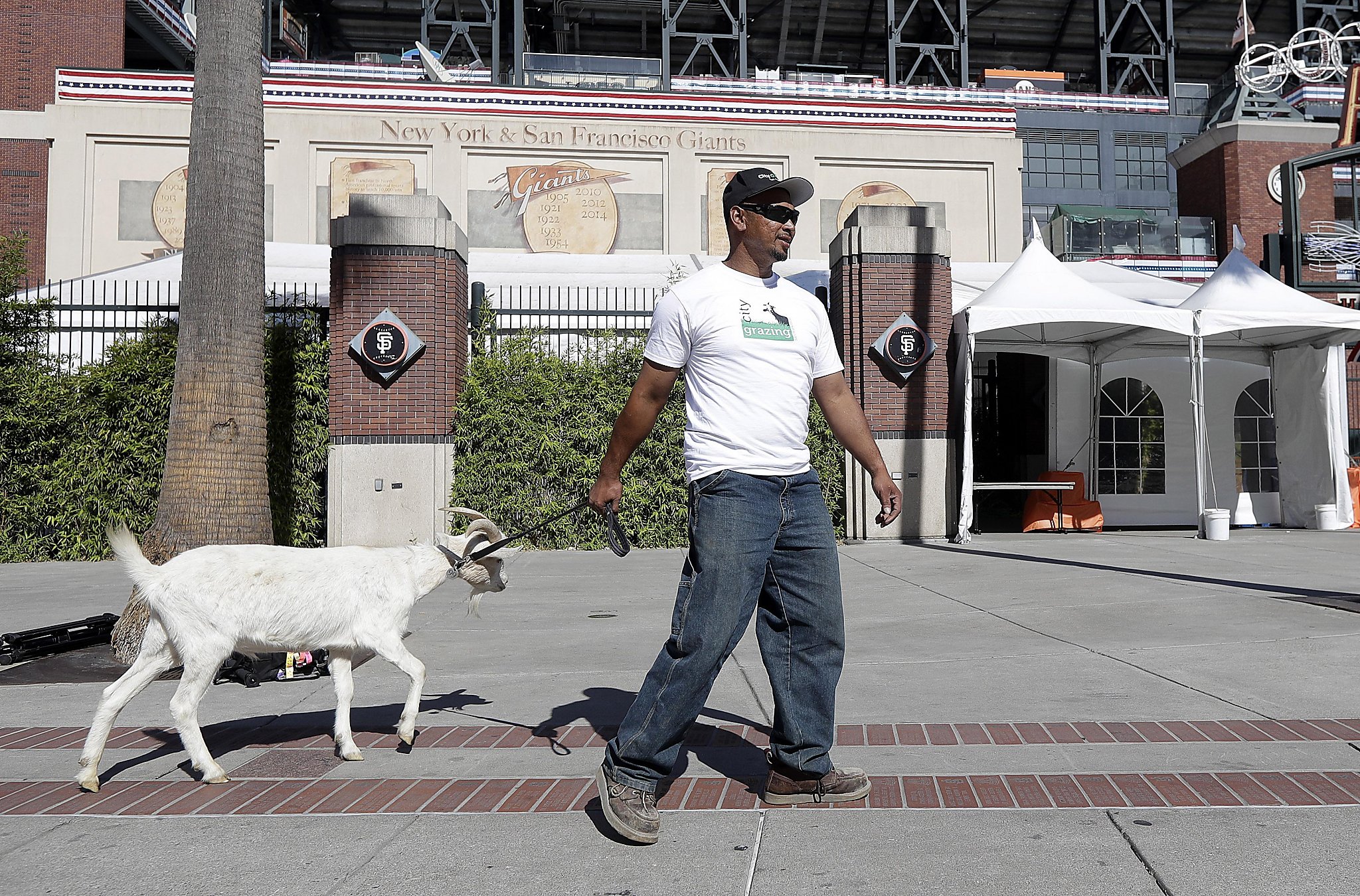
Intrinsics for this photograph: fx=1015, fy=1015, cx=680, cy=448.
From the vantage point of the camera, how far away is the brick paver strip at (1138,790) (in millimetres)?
3469

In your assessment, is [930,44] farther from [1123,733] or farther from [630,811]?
[630,811]

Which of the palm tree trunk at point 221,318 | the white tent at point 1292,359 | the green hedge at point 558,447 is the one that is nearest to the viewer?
the palm tree trunk at point 221,318

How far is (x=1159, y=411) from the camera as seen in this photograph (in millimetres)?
17109

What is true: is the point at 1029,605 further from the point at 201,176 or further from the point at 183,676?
the point at 201,176

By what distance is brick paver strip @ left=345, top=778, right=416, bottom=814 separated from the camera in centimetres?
357

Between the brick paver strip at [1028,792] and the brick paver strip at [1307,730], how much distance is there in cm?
145

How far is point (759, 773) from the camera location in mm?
3959

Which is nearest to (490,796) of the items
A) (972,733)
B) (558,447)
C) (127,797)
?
(127,797)

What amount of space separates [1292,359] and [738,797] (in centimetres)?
1624

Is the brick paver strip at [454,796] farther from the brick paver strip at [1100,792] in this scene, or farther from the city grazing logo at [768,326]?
the brick paver strip at [1100,792]

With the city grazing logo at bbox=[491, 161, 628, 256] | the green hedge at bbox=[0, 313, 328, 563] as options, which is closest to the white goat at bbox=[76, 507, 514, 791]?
the green hedge at bbox=[0, 313, 328, 563]

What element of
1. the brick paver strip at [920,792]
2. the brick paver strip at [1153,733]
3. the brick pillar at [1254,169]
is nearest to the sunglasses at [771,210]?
the brick paver strip at [920,792]

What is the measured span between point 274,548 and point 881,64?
176 ft

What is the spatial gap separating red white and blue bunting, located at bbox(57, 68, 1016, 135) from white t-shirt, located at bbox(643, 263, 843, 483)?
21.7 meters
